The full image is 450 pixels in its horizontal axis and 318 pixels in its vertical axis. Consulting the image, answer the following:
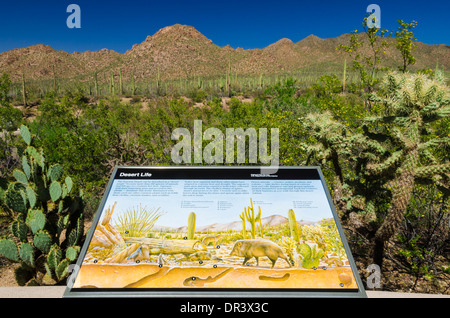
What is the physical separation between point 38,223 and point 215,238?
210cm

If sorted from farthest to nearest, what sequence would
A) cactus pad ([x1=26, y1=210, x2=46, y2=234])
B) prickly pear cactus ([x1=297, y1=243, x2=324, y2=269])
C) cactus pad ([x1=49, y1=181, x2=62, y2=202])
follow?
1. cactus pad ([x1=49, y1=181, x2=62, y2=202])
2. cactus pad ([x1=26, y1=210, x2=46, y2=234])
3. prickly pear cactus ([x1=297, y1=243, x2=324, y2=269])

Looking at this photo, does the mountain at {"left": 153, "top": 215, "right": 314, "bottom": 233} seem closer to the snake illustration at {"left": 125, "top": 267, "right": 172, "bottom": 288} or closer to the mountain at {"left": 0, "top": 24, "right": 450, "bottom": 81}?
the snake illustration at {"left": 125, "top": 267, "right": 172, "bottom": 288}

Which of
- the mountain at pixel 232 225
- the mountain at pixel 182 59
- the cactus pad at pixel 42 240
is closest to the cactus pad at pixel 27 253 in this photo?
the cactus pad at pixel 42 240

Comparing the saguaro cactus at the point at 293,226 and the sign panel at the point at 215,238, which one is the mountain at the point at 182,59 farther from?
the saguaro cactus at the point at 293,226

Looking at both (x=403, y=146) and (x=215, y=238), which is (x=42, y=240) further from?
(x=403, y=146)

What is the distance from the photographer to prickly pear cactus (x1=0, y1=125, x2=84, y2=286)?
3098mm

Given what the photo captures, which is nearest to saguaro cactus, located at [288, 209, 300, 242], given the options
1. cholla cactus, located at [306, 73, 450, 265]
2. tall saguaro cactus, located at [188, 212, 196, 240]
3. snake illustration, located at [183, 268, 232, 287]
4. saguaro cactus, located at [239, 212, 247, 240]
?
saguaro cactus, located at [239, 212, 247, 240]

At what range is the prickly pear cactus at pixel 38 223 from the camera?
3.10 m

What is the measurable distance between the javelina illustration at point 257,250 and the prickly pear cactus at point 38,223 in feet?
6.84

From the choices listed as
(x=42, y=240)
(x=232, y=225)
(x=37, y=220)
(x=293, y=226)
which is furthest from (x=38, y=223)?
(x=293, y=226)

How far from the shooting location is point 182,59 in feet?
203

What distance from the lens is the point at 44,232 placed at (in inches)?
122

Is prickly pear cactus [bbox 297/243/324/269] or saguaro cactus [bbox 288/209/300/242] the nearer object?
prickly pear cactus [bbox 297/243/324/269]
